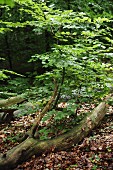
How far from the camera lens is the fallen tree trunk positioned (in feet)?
15.7

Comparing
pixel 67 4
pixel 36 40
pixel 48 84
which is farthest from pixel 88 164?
pixel 36 40

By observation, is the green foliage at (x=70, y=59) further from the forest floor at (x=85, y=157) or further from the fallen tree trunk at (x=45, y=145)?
the forest floor at (x=85, y=157)

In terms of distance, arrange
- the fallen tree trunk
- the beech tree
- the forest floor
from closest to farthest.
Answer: the forest floor
the beech tree
the fallen tree trunk

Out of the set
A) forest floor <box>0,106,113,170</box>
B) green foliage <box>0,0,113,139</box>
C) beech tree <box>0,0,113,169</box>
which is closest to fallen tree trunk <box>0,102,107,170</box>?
beech tree <box>0,0,113,169</box>

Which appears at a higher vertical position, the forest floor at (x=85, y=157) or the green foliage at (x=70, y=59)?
the green foliage at (x=70, y=59)

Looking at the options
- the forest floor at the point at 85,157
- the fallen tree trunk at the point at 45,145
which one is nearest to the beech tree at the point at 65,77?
the fallen tree trunk at the point at 45,145

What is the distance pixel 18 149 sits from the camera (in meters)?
4.89

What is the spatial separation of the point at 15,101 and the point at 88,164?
3.63 metres

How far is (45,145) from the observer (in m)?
5.16

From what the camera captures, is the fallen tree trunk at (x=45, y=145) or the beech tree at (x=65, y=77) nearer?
the beech tree at (x=65, y=77)

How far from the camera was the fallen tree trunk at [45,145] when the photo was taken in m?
4.79

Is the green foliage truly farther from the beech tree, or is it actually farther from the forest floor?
the forest floor

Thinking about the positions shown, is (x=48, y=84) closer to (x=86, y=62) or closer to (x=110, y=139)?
(x=86, y=62)

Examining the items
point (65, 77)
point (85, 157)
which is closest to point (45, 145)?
point (85, 157)
